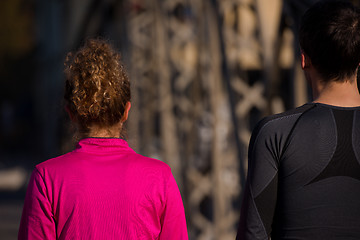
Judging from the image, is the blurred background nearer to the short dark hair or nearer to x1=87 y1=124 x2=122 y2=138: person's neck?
x1=87 y1=124 x2=122 y2=138: person's neck

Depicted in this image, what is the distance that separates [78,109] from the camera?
243 centimetres

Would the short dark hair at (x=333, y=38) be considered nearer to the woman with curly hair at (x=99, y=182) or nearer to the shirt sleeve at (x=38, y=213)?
the woman with curly hair at (x=99, y=182)

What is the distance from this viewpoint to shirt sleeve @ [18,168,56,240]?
2.33 metres

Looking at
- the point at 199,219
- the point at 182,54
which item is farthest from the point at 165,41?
the point at 199,219

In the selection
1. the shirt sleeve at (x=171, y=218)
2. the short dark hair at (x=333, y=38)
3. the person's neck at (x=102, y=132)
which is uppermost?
the short dark hair at (x=333, y=38)

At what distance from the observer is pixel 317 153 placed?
2.19m

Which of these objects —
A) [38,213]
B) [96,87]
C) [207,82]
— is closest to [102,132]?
[96,87]

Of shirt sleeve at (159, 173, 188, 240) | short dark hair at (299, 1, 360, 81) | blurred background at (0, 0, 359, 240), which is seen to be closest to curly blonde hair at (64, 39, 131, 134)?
blurred background at (0, 0, 359, 240)

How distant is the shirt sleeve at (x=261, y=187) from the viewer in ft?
7.25

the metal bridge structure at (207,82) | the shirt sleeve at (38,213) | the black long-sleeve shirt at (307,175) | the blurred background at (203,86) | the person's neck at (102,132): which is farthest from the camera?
the metal bridge structure at (207,82)

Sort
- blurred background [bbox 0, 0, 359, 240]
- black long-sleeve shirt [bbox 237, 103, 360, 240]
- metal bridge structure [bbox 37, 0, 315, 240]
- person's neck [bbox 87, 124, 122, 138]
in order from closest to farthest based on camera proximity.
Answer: black long-sleeve shirt [bbox 237, 103, 360, 240], person's neck [bbox 87, 124, 122, 138], blurred background [bbox 0, 0, 359, 240], metal bridge structure [bbox 37, 0, 315, 240]

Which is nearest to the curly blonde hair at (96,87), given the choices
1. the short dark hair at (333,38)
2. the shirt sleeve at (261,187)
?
the shirt sleeve at (261,187)

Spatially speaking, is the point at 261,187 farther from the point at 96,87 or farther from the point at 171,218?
the point at 96,87

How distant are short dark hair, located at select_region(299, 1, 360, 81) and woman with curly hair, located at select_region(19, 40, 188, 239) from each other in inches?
27.4
